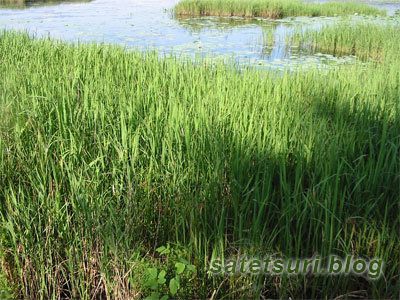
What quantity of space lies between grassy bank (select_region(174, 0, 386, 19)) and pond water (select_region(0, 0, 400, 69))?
2.95ft

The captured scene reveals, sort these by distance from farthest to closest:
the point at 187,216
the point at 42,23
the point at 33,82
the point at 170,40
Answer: the point at 42,23, the point at 170,40, the point at 33,82, the point at 187,216

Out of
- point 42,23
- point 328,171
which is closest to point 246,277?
point 328,171

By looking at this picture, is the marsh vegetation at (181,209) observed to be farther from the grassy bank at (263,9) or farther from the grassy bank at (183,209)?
the grassy bank at (263,9)

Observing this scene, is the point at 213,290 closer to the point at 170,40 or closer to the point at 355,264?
the point at 355,264

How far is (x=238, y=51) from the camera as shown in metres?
7.50

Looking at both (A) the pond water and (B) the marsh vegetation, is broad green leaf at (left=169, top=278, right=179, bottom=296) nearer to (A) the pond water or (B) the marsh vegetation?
(B) the marsh vegetation

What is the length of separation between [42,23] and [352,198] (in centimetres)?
1113

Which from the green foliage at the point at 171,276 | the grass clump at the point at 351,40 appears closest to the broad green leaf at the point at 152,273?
the green foliage at the point at 171,276

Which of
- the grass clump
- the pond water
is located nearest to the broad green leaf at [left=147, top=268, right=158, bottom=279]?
the pond water

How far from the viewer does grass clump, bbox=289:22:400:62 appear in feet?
24.2

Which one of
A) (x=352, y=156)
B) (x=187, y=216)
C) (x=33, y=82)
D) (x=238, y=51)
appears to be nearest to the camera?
(x=187, y=216)

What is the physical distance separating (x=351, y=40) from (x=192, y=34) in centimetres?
375

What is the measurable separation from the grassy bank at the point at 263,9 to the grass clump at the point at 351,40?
17.0 feet

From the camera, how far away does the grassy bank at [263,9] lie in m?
13.6
